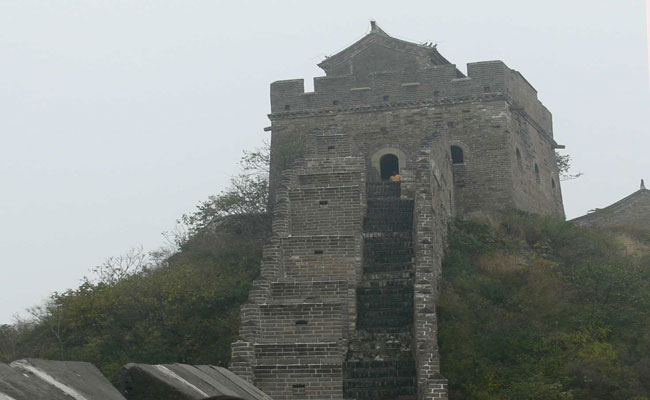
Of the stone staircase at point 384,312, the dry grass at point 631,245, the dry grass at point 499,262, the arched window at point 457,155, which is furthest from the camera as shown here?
the arched window at point 457,155

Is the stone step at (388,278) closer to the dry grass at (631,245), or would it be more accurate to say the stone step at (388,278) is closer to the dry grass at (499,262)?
the dry grass at (499,262)

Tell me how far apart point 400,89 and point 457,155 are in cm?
272

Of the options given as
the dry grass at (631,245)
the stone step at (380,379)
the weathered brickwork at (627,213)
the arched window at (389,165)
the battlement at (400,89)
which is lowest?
the stone step at (380,379)

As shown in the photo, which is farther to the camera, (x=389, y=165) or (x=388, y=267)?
(x=389, y=165)

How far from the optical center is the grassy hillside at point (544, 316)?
57.7ft

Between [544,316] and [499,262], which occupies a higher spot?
[499,262]

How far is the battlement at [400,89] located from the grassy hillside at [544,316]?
17.9 feet

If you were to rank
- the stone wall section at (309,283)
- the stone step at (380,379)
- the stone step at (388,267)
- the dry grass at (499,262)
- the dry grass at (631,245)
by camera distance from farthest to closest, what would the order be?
the dry grass at (631,245)
the dry grass at (499,262)
the stone step at (388,267)
the stone wall section at (309,283)
the stone step at (380,379)

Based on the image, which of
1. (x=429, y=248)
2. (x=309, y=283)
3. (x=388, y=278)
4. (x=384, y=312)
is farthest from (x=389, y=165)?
(x=384, y=312)

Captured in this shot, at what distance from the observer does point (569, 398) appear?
1684 centimetres

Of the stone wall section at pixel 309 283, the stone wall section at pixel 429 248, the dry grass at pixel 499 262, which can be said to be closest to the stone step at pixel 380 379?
the stone wall section at pixel 309 283

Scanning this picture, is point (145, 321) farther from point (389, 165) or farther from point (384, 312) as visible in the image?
point (389, 165)

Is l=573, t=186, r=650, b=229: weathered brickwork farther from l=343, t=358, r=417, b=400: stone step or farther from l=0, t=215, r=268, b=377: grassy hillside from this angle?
l=343, t=358, r=417, b=400: stone step

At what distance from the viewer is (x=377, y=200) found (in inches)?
966
